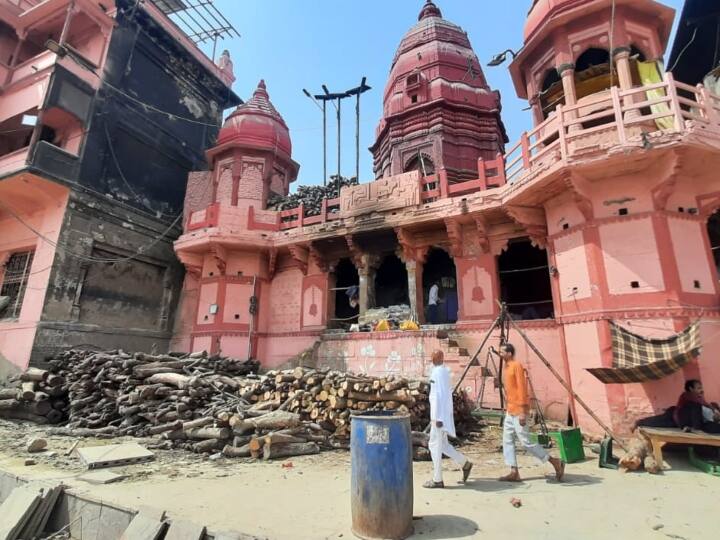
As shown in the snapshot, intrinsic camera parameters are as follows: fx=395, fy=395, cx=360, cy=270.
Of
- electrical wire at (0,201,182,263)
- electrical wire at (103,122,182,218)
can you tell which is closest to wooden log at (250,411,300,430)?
electrical wire at (0,201,182,263)

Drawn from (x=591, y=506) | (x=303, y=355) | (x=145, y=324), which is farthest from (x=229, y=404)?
(x=145, y=324)

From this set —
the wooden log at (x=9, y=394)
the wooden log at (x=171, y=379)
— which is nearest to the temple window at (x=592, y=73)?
the wooden log at (x=171, y=379)

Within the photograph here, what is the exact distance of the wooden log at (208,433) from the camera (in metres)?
6.61

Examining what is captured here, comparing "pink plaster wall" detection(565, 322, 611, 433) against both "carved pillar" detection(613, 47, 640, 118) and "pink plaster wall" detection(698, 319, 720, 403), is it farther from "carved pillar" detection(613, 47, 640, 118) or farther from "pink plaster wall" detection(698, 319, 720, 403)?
"carved pillar" detection(613, 47, 640, 118)

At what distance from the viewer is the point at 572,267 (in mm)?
8781

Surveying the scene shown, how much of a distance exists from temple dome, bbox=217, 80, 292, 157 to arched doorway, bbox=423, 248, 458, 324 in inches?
319

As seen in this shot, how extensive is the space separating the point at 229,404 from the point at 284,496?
376 centimetres

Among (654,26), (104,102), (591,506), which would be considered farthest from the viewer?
(104,102)

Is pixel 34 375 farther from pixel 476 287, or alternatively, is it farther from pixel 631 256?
pixel 631 256

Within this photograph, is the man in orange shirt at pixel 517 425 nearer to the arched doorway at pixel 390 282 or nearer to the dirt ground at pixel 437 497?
the dirt ground at pixel 437 497

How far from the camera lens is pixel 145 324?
14.8m

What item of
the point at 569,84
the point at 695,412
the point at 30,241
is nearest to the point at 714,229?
the point at 569,84

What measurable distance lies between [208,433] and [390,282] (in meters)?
10.2

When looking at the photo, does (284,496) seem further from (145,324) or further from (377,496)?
(145,324)
